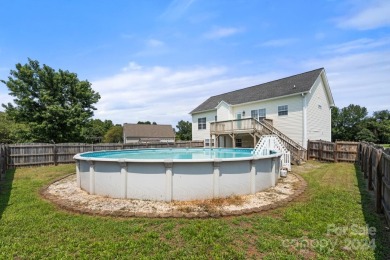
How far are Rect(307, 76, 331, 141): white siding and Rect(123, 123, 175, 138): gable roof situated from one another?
115 feet

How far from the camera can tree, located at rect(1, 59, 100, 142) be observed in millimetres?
19656

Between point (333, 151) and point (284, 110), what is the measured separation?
16.0 ft

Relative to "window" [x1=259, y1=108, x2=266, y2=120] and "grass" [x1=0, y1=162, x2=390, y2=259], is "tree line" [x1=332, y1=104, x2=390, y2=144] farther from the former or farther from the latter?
"grass" [x1=0, y1=162, x2=390, y2=259]

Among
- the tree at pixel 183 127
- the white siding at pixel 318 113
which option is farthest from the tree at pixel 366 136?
the tree at pixel 183 127

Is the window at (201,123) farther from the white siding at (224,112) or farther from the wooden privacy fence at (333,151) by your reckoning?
the wooden privacy fence at (333,151)

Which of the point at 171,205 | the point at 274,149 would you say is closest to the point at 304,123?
the point at 274,149

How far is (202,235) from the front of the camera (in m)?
3.88

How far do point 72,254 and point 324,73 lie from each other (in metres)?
20.4

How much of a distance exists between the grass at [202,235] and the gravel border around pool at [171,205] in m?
0.24

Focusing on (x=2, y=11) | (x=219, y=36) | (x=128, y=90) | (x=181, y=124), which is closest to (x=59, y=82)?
(x=128, y=90)

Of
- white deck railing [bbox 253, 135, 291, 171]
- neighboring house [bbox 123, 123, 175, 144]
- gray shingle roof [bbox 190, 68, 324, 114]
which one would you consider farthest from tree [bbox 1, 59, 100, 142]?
neighboring house [bbox 123, 123, 175, 144]

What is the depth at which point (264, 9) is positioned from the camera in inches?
418

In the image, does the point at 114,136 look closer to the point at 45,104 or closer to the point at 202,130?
the point at 45,104

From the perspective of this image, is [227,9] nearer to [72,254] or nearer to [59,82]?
[72,254]
